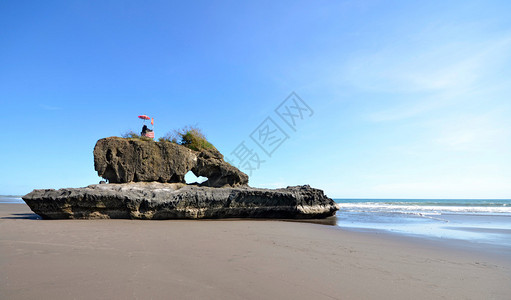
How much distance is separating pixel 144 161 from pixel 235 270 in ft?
35.2

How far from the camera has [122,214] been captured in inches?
430

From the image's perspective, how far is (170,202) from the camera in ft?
36.8

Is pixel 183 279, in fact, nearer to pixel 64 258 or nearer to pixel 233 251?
pixel 233 251

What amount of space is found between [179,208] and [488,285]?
10.4 metres

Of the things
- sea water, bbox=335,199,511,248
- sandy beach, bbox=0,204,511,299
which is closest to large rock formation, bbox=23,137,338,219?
sea water, bbox=335,199,511,248

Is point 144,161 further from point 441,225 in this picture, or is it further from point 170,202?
point 441,225

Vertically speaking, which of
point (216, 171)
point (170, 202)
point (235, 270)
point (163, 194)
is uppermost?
point (216, 171)

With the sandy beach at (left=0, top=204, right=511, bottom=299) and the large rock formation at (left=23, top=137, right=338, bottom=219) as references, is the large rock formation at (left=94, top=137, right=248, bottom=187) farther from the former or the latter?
the sandy beach at (left=0, top=204, right=511, bottom=299)

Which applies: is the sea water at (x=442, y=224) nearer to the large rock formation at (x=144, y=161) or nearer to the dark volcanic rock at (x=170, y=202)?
the dark volcanic rock at (x=170, y=202)

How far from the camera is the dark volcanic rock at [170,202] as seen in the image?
34.1ft

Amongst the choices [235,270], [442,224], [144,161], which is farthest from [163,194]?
[442,224]

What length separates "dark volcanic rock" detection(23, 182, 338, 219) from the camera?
10.4 metres

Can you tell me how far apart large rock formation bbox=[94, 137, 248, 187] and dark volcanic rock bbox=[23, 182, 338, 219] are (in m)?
0.63

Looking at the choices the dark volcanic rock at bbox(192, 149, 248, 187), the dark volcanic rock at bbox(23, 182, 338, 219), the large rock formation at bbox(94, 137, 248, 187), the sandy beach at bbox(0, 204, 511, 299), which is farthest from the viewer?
the dark volcanic rock at bbox(192, 149, 248, 187)
